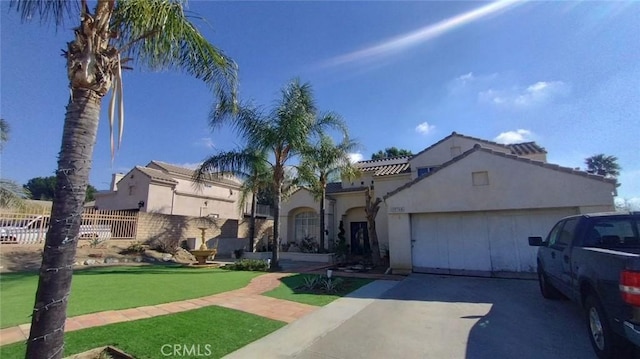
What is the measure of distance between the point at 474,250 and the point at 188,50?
40.0 feet

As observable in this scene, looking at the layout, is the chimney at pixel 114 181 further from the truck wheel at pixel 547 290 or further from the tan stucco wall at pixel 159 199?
the truck wheel at pixel 547 290

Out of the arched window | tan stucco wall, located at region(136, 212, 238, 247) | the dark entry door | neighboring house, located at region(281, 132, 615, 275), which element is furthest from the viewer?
the arched window

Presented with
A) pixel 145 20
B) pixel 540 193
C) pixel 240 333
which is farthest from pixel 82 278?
pixel 540 193

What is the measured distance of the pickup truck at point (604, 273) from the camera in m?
3.98

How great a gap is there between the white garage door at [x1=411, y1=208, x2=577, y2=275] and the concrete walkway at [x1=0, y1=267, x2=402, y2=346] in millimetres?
7067

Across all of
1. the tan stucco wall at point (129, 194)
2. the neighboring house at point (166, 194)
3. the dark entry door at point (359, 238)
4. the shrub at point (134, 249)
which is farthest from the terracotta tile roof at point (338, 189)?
the tan stucco wall at point (129, 194)

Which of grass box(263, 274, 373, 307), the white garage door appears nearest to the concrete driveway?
grass box(263, 274, 373, 307)

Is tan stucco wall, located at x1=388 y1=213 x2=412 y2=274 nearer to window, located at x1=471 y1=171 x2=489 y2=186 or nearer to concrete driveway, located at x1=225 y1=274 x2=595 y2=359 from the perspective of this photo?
window, located at x1=471 y1=171 x2=489 y2=186

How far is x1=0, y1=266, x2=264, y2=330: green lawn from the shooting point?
719 cm

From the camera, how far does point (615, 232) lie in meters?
5.84

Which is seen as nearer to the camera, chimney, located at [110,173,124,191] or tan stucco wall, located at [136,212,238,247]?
tan stucco wall, located at [136,212,238,247]

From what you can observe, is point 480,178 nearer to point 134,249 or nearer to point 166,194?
point 134,249

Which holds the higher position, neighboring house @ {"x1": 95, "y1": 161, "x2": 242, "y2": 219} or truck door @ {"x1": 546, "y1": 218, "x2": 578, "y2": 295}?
neighboring house @ {"x1": 95, "y1": 161, "x2": 242, "y2": 219}

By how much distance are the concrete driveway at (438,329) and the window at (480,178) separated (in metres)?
4.59
